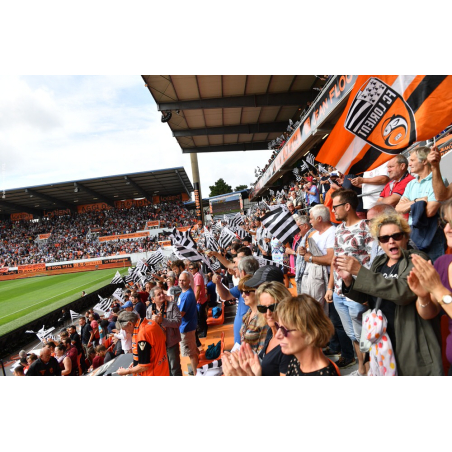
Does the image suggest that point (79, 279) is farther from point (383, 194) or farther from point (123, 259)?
point (383, 194)

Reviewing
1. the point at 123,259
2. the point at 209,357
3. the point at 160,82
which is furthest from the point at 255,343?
the point at 123,259

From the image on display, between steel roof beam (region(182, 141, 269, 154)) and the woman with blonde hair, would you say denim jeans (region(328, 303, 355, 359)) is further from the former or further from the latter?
steel roof beam (region(182, 141, 269, 154))

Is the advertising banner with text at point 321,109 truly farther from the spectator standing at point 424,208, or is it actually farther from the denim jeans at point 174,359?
the denim jeans at point 174,359

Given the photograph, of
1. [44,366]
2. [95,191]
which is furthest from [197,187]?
[44,366]

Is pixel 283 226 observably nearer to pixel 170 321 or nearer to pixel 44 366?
pixel 170 321

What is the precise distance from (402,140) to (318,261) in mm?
1393

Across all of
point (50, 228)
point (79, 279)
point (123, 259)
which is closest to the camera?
point (79, 279)

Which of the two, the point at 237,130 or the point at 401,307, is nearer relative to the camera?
the point at 401,307

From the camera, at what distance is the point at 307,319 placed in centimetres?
181

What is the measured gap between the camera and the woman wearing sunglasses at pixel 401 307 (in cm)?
191

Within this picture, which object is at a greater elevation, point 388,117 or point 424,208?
point 388,117

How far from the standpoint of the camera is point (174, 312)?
4.20 m

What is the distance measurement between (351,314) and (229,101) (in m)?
15.0

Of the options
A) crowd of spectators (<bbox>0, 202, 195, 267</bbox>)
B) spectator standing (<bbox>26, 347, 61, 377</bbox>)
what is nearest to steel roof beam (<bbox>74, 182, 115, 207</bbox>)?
crowd of spectators (<bbox>0, 202, 195, 267</bbox>)
